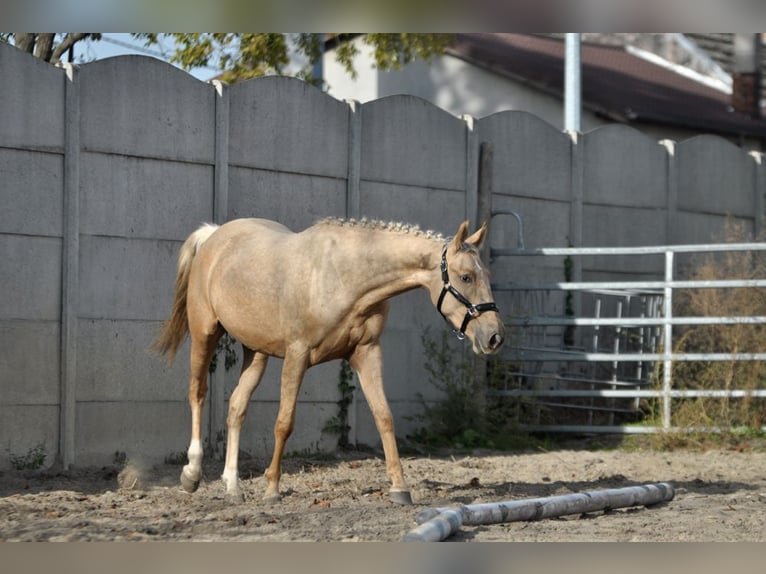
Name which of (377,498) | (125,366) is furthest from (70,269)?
(377,498)

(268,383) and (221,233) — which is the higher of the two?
(221,233)

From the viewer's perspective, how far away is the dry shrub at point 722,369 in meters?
10.5

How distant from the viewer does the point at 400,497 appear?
7.14 metres

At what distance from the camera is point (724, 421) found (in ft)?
34.4

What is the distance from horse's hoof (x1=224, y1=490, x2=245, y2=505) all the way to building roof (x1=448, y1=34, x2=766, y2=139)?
45.1 ft

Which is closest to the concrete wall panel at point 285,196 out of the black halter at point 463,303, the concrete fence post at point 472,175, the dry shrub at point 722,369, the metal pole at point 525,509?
the concrete fence post at point 472,175

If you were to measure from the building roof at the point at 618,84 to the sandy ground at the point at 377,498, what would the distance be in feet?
36.8

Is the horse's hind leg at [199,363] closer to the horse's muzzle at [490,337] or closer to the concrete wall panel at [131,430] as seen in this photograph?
the concrete wall panel at [131,430]

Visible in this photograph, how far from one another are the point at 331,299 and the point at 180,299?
1651 mm

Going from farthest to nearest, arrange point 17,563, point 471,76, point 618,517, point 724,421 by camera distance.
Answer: point 471,76
point 724,421
point 618,517
point 17,563

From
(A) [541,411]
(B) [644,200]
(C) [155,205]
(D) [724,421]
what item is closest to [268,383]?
(C) [155,205]

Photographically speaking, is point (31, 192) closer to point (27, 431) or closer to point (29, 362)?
point (29, 362)

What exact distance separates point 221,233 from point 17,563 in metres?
4.40

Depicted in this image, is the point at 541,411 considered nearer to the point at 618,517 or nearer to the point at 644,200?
the point at 644,200
